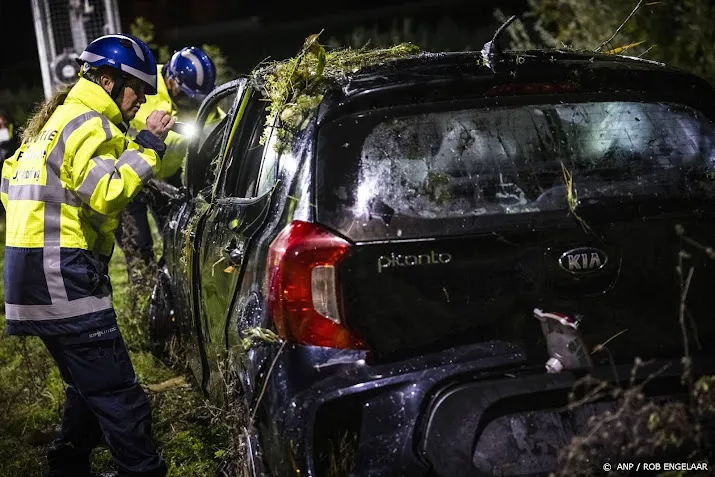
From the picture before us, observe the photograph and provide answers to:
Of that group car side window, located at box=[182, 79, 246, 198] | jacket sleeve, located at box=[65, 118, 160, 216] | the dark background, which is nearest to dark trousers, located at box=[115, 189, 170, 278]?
car side window, located at box=[182, 79, 246, 198]

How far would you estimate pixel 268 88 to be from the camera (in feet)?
11.0

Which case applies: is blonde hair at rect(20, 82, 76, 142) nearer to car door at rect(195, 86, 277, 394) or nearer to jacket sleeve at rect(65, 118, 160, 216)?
jacket sleeve at rect(65, 118, 160, 216)

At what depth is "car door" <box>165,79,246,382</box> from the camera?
3.97 m

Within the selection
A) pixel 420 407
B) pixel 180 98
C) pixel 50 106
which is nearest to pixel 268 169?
pixel 420 407

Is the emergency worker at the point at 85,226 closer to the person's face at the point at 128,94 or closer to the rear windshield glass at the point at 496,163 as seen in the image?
the person's face at the point at 128,94

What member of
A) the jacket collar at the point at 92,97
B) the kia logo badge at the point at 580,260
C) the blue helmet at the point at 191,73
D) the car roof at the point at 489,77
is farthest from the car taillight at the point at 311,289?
the blue helmet at the point at 191,73

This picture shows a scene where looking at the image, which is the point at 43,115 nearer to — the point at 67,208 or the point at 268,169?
the point at 67,208

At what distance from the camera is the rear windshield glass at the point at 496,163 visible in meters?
2.62

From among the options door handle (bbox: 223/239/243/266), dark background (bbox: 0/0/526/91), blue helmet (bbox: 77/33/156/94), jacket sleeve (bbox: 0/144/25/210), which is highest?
dark background (bbox: 0/0/526/91)

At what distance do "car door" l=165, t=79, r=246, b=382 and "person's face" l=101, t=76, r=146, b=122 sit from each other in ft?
1.44

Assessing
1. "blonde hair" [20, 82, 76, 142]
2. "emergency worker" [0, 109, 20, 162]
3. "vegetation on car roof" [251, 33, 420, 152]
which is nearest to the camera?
"vegetation on car roof" [251, 33, 420, 152]

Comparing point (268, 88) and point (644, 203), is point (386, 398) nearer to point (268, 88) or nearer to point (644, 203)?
point (644, 203)

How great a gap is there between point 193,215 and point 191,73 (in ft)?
9.43

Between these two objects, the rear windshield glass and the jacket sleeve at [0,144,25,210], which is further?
the jacket sleeve at [0,144,25,210]
